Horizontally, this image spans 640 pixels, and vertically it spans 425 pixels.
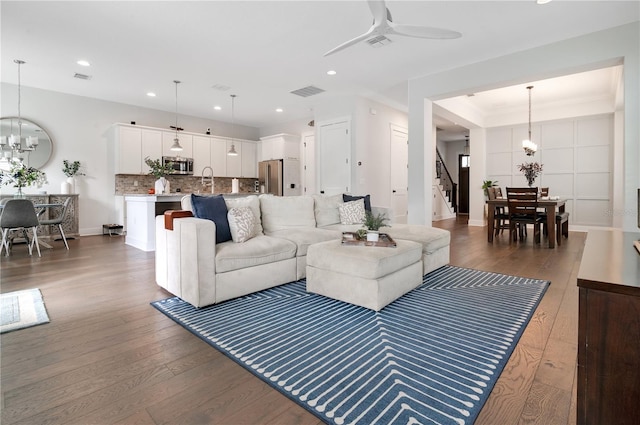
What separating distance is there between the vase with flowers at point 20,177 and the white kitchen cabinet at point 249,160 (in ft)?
14.9

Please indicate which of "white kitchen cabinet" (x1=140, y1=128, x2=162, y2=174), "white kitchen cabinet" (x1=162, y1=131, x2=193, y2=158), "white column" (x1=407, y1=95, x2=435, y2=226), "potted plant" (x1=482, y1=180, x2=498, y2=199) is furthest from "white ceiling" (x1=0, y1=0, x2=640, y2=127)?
"potted plant" (x1=482, y1=180, x2=498, y2=199)

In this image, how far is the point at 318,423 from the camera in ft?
4.30

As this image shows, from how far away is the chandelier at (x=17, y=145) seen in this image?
5.57 m

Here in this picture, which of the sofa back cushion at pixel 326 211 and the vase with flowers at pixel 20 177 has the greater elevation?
the vase with flowers at pixel 20 177

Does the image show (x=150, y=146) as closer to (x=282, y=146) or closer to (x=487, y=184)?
(x=282, y=146)

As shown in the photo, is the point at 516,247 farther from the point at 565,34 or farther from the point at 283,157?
the point at 283,157

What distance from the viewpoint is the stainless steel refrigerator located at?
8.61 metres

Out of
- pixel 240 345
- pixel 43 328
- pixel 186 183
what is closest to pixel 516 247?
pixel 240 345

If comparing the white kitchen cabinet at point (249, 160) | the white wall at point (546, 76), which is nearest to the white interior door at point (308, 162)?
the white kitchen cabinet at point (249, 160)

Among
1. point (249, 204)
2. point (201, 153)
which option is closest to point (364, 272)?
point (249, 204)

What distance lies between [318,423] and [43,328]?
213 centimetres

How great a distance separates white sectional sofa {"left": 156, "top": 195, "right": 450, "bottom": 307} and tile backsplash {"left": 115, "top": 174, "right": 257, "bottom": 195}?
508 cm

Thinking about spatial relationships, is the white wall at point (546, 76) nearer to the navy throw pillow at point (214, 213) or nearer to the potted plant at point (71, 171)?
the navy throw pillow at point (214, 213)

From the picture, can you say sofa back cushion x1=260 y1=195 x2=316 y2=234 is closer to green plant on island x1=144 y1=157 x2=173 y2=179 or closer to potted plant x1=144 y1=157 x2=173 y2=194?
potted plant x1=144 y1=157 x2=173 y2=194
